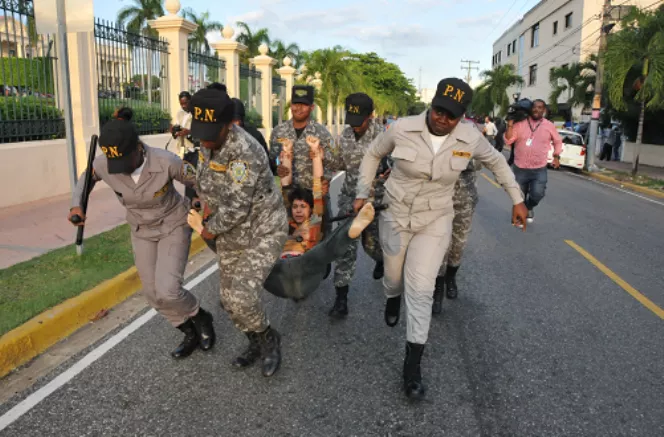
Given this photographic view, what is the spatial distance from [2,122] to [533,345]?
856cm

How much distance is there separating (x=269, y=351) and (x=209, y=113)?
5.50 ft

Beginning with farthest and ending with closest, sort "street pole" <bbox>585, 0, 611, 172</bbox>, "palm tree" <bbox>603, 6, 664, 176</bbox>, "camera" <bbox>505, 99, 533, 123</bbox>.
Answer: "street pole" <bbox>585, 0, 611, 172</bbox>
"palm tree" <bbox>603, 6, 664, 176</bbox>
"camera" <bbox>505, 99, 533, 123</bbox>

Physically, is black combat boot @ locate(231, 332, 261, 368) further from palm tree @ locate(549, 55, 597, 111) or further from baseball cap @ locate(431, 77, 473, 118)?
palm tree @ locate(549, 55, 597, 111)

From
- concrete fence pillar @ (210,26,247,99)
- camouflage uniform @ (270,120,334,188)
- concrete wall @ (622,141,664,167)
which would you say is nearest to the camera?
camouflage uniform @ (270,120,334,188)

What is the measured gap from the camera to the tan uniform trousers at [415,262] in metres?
3.56

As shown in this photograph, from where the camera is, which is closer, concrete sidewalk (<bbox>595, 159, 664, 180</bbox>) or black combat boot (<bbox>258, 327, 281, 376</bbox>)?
black combat boot (<bbox>258, 327, 281, 376</bbox>)

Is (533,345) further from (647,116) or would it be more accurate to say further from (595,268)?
(647,116)

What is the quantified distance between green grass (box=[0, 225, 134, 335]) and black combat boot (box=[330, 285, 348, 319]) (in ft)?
7.27

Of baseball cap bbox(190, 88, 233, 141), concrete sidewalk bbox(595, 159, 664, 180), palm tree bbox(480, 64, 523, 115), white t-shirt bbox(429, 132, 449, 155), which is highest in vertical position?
palm tree bbox(480, 64, 523, 115)

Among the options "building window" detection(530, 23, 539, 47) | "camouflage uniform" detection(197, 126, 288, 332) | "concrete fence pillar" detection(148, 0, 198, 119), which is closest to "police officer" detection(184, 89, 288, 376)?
"camouflage uniform" detection(197, 126, 288, 332)

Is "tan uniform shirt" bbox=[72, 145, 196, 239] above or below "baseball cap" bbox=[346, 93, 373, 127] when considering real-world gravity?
below

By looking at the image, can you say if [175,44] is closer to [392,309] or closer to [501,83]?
[392,309]

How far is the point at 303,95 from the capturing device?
5156mm

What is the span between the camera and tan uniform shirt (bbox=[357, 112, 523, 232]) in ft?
11.9
